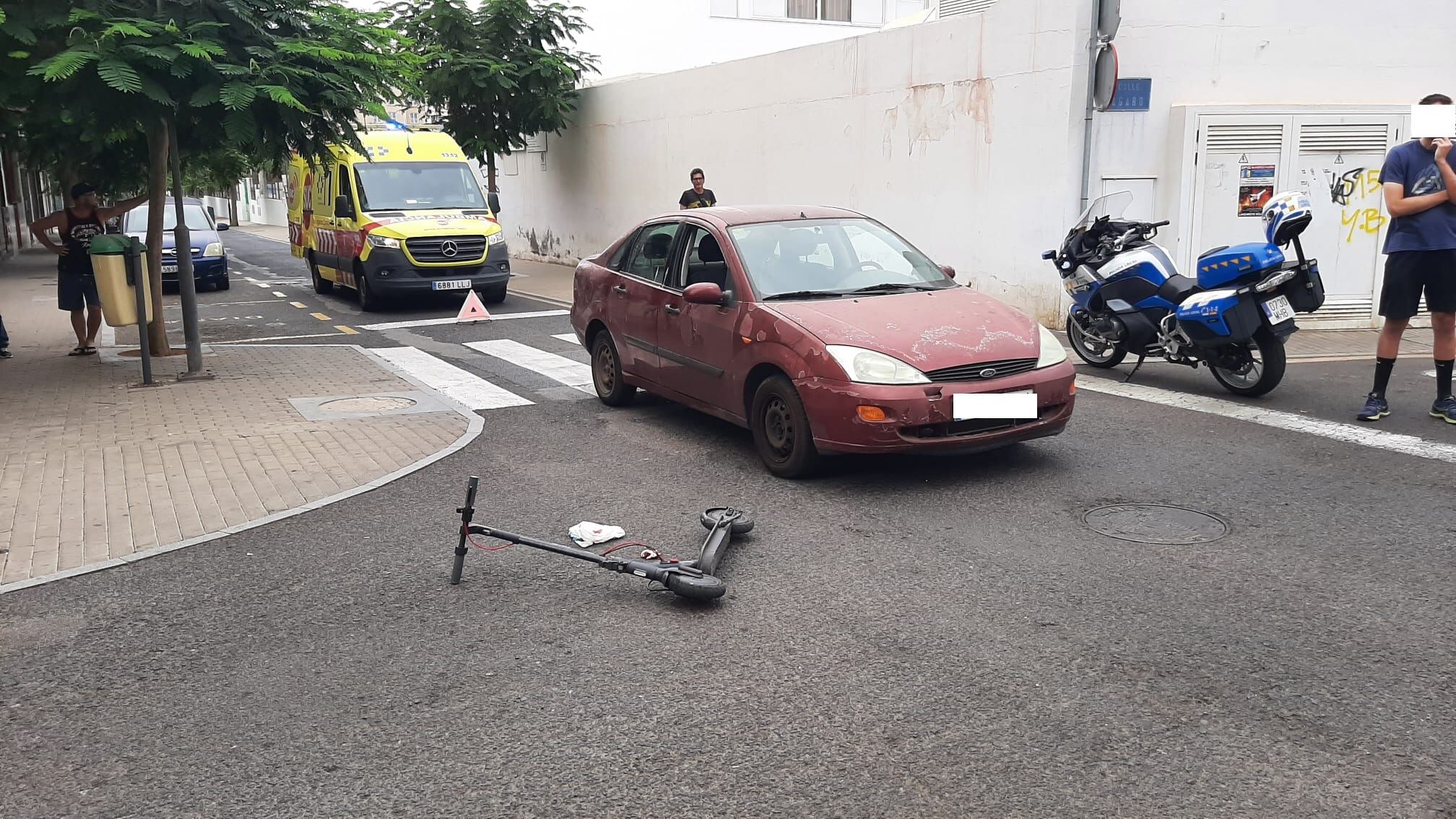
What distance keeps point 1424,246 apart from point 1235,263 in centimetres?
128

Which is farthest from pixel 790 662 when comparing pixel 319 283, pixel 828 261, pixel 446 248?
pixel 319 283

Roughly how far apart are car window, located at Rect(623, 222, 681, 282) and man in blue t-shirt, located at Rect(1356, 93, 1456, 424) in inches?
191

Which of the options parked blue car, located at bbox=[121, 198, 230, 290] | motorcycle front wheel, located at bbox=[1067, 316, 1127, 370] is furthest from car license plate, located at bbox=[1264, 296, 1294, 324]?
parked blue car, located at bbox=[121, 198, 230, 290]

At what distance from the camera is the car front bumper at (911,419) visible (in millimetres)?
6176

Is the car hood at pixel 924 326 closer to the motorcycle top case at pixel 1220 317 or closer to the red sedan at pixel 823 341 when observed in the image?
the red sedan at pixel 823 341

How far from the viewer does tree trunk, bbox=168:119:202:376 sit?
1029 centimetres

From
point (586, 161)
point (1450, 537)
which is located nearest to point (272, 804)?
point (1450, 537)

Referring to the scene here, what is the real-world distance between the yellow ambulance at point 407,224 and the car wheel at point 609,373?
8.08m

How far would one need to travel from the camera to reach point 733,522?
5.42m

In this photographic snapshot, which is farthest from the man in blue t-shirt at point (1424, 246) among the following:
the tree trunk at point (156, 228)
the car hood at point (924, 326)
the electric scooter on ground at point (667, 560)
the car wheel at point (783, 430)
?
the tree trunk at point (156, 228)

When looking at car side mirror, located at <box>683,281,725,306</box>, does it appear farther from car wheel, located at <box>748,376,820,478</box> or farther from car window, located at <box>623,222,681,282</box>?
car window, located at <box>623,222,681,282</box>

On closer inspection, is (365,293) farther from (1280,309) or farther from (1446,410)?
(1446,410)

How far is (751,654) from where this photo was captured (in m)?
4.25

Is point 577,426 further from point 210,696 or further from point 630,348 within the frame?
point 210,696
